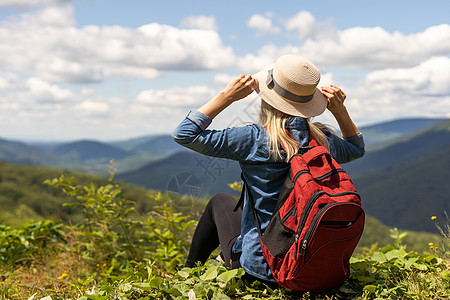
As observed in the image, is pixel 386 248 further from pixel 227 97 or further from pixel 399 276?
pixel 227 97

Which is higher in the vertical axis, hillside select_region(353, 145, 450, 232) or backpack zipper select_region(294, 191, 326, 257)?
backpack zipper select_region(294, 191, 326, 257)

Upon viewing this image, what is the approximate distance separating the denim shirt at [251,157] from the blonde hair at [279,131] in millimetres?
41

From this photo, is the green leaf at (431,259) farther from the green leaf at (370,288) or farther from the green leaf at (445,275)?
the green leaf at (370,288)

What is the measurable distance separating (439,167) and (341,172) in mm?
131938

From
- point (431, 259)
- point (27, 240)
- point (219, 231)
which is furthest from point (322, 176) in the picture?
point (27, 240)

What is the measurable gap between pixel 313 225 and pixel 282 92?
3.10ft

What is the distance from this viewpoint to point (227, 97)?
268 centimetres

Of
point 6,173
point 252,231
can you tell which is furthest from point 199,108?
point 6,173

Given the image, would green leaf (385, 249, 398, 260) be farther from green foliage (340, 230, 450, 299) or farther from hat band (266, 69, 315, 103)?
hat band (266, 69, 315, 103)

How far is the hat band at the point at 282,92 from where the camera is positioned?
2705mm

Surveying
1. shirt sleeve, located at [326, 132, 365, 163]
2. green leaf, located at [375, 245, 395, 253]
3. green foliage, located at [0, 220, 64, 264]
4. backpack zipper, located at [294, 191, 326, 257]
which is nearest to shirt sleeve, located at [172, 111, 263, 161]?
backpack zipper, located at [294, 191, 326, 257]

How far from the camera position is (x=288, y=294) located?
285 cm

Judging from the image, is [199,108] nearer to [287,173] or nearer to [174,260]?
[287,173]

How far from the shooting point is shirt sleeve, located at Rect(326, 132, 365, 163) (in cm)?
302
